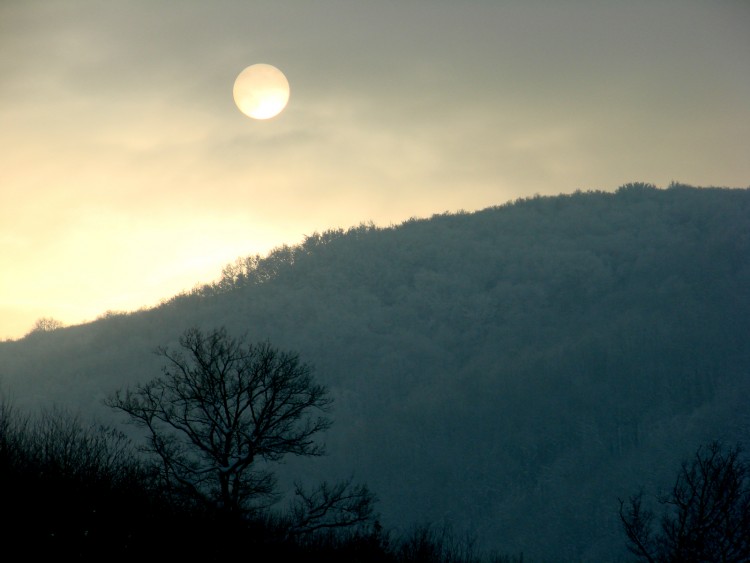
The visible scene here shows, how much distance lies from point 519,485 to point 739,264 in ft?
233

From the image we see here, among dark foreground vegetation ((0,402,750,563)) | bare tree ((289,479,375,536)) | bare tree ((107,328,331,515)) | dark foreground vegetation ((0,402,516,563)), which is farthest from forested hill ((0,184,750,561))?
dark foreground vegetation ((0,402,516,563))

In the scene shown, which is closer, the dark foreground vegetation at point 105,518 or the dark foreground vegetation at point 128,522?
the dark foreground vegetation at point 105,518

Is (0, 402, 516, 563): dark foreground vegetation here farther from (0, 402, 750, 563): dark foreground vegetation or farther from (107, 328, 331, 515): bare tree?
(107, 328, 331, 515): bare tree

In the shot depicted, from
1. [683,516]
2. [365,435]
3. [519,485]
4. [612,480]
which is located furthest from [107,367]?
[683,516]

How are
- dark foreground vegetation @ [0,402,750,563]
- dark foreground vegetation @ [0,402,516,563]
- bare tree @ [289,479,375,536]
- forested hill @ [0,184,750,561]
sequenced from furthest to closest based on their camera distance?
forested hill @ [0,184,750,561] < bare tree @ [289,479,375,536] < dark foreground vegetation @ [0,402,750,563] < dark foreground vegetation @ [0,402,516,563]

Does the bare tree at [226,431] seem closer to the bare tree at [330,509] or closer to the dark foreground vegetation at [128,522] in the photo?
the dark foreground vegetation at [128,522]

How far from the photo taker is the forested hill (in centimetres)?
10944

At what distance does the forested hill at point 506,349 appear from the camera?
4309 inches

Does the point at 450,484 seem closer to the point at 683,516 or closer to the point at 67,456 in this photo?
the point at 683,516

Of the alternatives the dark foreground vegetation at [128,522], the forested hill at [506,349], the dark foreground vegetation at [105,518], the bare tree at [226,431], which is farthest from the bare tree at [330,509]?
the forested hill at [506,349]

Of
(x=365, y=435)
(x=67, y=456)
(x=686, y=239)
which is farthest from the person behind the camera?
(x=686, y=239)

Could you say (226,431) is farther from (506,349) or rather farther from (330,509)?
(506,349)

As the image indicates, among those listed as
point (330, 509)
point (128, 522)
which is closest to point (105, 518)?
point (128, 522)

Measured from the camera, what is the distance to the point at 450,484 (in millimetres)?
115750
